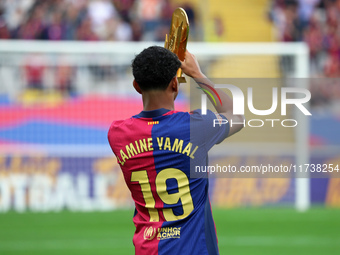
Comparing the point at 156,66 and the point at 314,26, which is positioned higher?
the point at 156,66

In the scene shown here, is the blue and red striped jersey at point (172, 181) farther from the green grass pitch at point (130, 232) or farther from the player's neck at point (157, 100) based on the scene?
the green grass pitch at point (130, 232)

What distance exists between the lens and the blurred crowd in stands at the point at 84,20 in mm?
13383

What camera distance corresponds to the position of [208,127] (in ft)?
9.37

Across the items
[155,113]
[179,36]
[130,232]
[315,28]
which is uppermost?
[179,36]

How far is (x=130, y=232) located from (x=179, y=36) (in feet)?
19.0

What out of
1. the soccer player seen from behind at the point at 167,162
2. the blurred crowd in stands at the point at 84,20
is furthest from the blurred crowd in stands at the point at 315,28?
the soccer player seen from behind at the point at 167,162

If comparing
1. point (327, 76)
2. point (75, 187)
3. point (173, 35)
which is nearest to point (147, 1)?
point (327, 76)

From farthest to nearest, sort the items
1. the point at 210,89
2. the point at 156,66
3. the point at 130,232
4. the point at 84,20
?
the point at 84,20, the point at 130,232, the point at 210,89, the point at 156,66

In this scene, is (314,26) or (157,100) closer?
(157,100)

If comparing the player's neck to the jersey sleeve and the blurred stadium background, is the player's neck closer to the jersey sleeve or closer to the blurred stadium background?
the jersey sleeve

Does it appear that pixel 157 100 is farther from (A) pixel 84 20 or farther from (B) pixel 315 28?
(B) pixel 315 28

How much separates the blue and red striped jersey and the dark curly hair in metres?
0.17

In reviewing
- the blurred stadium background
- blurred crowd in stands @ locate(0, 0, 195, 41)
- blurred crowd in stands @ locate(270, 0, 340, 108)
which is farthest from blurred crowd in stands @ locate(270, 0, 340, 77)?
blurred crowd in stands @ locate(0, 0, 195, 41)

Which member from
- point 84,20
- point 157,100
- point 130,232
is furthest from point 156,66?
point 84,20
